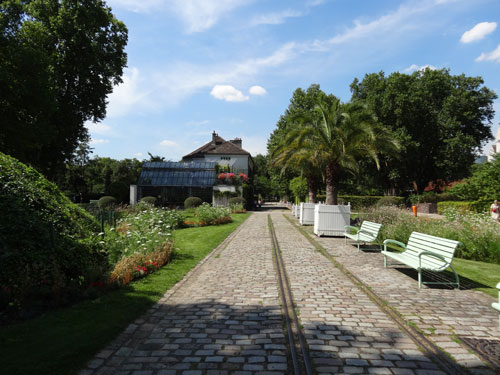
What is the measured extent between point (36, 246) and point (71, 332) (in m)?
1.78

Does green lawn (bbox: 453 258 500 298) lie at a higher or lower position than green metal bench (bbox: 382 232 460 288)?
lower

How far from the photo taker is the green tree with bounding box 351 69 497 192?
3578 cm

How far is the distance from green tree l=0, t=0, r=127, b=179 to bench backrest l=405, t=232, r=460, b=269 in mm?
21244

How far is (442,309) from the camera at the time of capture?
501 centimetres

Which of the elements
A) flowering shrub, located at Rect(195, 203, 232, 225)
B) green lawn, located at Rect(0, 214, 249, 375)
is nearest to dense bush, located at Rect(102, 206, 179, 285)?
green lawn, located at Rect(0, 214, 249, 375)

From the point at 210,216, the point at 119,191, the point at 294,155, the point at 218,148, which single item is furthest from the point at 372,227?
the point at 218,148

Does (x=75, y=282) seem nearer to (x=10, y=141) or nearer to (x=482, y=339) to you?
(x=482, y=339)

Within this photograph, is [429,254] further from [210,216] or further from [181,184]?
[181,184]

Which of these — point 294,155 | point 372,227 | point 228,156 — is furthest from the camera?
point 228,156

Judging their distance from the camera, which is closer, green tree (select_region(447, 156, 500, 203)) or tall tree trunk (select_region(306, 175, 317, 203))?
green tree (select_region(447, 156, 500, 203))

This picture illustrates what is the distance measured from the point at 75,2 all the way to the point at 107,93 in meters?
6.66

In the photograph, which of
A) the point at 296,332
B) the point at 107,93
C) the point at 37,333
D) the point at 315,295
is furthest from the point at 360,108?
the point at 107,93

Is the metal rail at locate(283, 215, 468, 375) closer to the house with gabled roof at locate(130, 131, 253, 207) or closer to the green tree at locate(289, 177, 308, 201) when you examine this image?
the green tree at locate(289, 177, 308, 201)

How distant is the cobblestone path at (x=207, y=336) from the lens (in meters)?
3.21
